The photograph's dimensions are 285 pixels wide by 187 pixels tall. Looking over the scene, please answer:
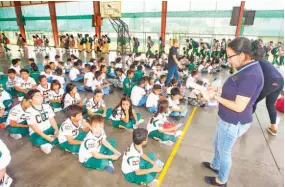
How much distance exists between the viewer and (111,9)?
1423 centimetres

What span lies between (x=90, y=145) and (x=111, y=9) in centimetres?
1345

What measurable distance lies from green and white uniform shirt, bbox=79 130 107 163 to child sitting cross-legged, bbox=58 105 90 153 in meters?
0.36

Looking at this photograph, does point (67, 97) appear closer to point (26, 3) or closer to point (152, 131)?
point (152, 131)

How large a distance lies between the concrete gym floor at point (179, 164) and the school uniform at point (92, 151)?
107 millimetres

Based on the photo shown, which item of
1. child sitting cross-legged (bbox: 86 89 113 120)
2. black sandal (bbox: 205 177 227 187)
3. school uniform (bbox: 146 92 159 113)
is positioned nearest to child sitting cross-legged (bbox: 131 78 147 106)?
school uniform (bbox: 146 92 159 113)

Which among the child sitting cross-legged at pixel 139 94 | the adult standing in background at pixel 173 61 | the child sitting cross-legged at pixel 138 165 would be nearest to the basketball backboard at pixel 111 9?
the adult standing in background at pixel 173 61

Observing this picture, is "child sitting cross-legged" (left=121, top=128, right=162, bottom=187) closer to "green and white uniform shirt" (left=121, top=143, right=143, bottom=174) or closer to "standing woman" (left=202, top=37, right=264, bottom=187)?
"green and white uniform shirt" (left=121, top=143, right=143, bottom=174)

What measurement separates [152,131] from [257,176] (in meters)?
1.81

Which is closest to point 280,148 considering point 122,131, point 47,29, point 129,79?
point 122,131

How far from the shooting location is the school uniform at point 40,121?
3.28 metres

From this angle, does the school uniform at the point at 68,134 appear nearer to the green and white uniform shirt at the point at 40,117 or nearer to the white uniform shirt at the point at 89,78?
the green and white uniform shirt at the point at 40,117

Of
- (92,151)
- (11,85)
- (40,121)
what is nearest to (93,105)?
(40,121)

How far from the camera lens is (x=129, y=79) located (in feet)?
19.4

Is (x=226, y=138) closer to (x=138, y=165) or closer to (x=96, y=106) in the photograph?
(x=138, y=165)
